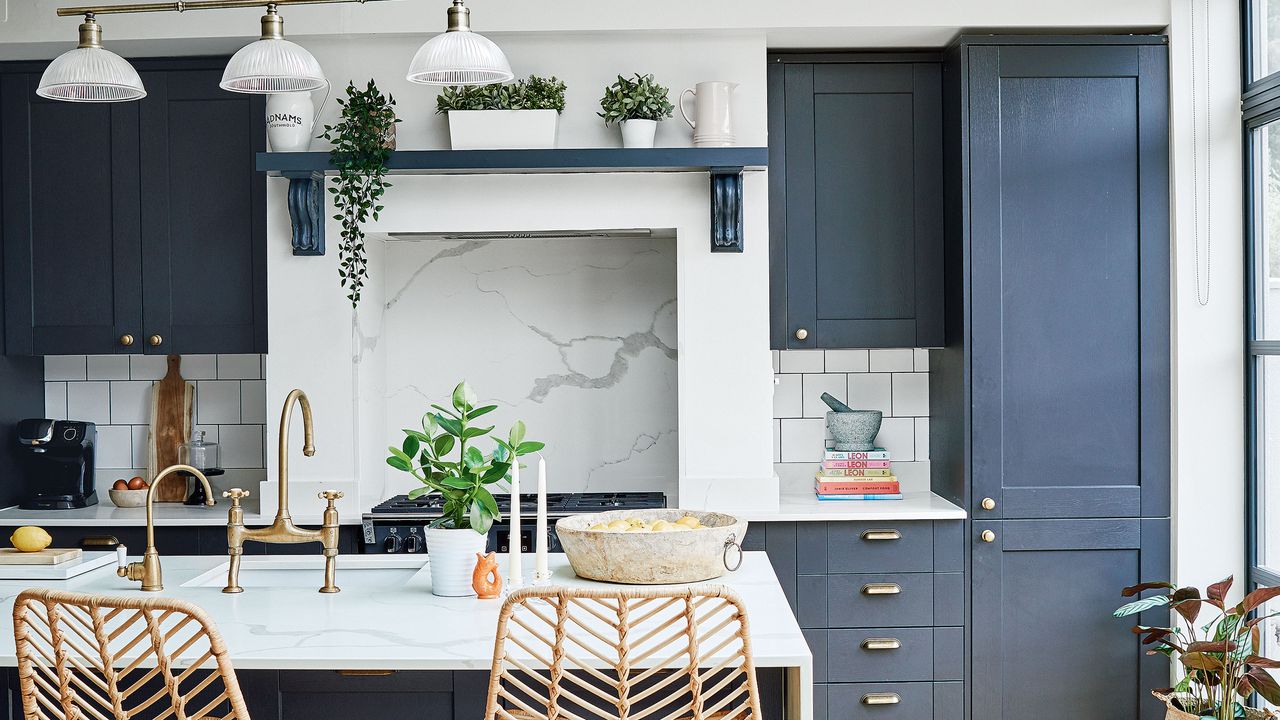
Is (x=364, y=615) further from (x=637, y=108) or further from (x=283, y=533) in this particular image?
(x=637, y=108)

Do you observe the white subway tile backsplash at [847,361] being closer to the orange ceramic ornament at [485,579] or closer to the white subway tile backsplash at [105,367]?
the orange ceramic ornament at [485,579]

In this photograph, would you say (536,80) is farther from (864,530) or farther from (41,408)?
(41,408)

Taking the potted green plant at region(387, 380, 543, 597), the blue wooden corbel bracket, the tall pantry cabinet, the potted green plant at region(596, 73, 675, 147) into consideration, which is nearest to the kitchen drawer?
the tall pantry cabinet

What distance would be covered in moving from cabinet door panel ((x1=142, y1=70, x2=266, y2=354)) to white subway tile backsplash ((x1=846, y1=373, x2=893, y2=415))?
211 cm

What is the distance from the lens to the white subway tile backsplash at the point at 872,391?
392 cm

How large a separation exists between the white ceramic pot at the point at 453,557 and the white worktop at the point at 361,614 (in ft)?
0.09

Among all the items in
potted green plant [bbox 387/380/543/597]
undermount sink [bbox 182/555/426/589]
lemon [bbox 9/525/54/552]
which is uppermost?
potted green plant [bbox 387/380/543/597]

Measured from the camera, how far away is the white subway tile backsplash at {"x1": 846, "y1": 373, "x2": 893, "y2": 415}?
12.9 ft

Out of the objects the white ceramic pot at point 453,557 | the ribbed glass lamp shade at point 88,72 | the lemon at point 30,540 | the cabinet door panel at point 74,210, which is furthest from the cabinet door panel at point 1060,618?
Result: the cabinet door panel at point 74,210

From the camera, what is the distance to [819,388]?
3941 mm

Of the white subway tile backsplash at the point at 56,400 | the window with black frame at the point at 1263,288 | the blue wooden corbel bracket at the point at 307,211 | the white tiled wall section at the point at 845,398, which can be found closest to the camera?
the window with black frame at the point at 1263,288

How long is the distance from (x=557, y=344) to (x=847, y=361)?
1.08 m

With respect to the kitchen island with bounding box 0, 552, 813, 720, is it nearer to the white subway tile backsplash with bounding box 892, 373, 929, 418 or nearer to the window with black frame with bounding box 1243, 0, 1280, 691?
the white subway tile backsplash with bounding box 892, 373, 929, 418

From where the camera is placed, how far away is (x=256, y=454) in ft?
13.0
